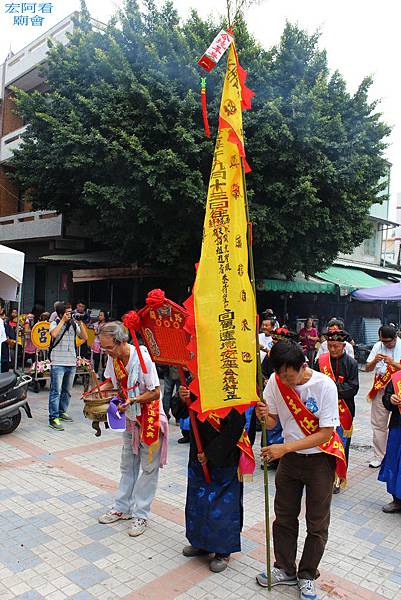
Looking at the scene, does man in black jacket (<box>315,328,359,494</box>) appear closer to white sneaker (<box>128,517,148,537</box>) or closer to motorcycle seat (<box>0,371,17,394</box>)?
white sneaker (<box>128,517,148,537</box>)

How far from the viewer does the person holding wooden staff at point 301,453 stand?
2.93 meters

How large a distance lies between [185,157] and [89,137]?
82.4 inches

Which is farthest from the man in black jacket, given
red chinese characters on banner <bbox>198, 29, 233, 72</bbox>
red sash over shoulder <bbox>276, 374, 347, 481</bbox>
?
red chinese characters on banner <bbox>198, 29, 233, 72</bbox>

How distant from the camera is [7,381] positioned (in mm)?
6371

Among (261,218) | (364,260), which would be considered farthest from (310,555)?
(364,260)

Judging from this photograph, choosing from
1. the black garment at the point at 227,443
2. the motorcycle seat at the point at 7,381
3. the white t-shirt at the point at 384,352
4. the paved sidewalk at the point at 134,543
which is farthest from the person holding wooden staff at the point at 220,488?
the motorcycle seat at the point at 7,381

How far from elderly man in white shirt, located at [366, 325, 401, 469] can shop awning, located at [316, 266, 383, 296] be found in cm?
1009

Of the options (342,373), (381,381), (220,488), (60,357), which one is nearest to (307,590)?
(220,488)

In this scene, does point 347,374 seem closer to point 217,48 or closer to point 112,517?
point 112,517

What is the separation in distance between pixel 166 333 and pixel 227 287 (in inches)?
29.5

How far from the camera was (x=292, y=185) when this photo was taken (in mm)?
11094

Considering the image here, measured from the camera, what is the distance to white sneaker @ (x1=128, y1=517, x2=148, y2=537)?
151 inches

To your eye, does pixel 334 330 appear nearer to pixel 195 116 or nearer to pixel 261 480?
pixel 261 480

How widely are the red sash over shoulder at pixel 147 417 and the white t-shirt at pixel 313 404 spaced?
1.08 metres
